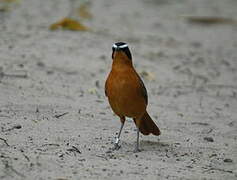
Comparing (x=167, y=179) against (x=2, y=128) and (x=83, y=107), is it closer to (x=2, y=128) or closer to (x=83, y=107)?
(x=2, y=128)

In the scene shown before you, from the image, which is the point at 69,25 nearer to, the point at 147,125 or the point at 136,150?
the point at 147,125

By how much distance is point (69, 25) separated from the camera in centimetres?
1137

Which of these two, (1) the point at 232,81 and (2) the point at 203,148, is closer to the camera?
(2) the point at 203,148

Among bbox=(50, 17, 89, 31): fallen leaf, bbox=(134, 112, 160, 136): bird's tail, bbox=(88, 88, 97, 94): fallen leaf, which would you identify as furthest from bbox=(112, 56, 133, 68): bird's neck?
bbox=(50, 17, 89, 31): fallen leaf

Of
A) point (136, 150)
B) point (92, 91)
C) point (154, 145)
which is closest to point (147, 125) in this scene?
point (154, 145)

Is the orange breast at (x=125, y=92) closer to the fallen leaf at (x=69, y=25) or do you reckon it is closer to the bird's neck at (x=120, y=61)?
the bird's neck at (x=120, y=61)

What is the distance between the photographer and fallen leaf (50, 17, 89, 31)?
36.8 feet

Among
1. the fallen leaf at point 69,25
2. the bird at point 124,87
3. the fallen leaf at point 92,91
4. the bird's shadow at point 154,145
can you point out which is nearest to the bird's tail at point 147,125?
the bird's shadow at point 154,145

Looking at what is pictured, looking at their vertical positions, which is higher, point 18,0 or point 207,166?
point 18,0

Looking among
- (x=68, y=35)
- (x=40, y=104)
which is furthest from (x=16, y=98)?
(x=68, y=35)

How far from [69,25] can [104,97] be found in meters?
3.48

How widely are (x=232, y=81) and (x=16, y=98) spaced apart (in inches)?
171

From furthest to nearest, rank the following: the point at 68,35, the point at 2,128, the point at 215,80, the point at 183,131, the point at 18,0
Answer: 1. the point at 18,0
2. the point at 68,35
3. the point at 215,80
4. the point at 183,131
5. the point at 2,128

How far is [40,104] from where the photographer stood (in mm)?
7184
